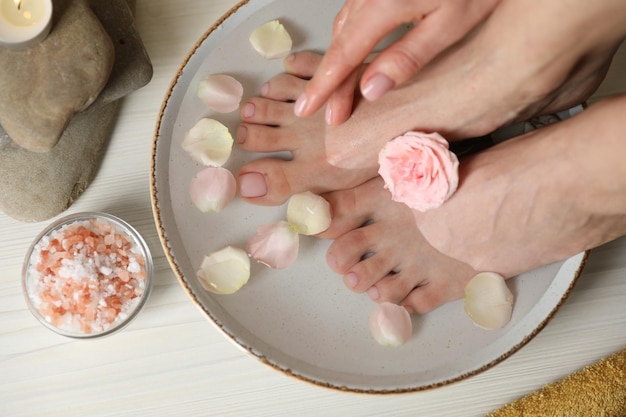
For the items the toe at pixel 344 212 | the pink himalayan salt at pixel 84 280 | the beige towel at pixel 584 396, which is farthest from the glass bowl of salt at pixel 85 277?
the beige towel at pixel 584 396

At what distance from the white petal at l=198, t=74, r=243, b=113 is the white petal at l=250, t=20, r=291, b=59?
0.05 meters

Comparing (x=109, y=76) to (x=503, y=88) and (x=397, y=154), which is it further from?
(x=503, y=88)

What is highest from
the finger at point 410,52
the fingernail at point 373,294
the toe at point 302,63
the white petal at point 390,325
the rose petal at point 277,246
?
the finger at point 410,52

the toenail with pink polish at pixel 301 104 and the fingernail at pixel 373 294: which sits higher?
the toenail with pink polish at pixel 301 104

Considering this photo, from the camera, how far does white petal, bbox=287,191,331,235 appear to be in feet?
2.50

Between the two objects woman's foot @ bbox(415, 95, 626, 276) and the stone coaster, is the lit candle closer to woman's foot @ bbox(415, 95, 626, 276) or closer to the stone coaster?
the stone coaster

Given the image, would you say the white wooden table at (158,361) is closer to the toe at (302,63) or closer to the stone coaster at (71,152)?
the stone coaster at (71,152)

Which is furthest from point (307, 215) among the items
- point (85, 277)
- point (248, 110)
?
point (85, 277)

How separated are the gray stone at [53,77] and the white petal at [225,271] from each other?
212 mm

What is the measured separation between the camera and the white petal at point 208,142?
0.78 m

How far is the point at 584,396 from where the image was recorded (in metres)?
0.84

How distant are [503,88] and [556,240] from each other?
189 mm

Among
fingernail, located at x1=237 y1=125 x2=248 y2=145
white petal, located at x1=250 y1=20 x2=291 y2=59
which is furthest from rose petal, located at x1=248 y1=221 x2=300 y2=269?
white petal, located at x1=250 y1=20 x2=291 y2=59

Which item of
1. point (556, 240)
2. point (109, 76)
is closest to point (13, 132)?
point (109, 76)
